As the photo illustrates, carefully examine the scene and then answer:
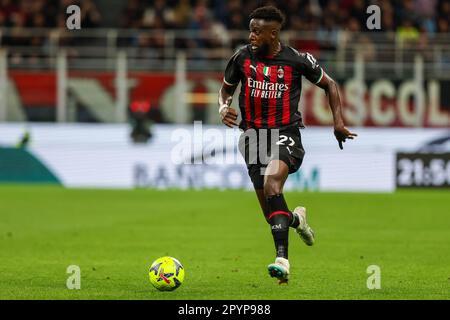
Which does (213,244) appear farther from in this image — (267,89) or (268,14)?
(268,14)

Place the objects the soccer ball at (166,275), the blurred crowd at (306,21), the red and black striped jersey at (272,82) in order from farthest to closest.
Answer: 1. the blurred crowd at (306,21)
2. the red and black striped jersey at (272,82)
3. the soccer ball at (166,275)

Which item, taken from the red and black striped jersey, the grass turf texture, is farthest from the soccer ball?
the red and black striped jersey

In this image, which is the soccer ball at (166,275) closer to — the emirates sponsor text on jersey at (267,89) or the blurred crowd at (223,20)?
the emirates sponsor text on jersey at (267,89)

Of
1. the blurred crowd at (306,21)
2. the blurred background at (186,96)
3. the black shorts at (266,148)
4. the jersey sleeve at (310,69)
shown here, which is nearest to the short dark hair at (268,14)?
the jersey sleeve at (310,69)

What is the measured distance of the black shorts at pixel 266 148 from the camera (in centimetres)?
963

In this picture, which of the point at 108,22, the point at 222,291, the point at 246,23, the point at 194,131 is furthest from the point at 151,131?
the point at 222,291

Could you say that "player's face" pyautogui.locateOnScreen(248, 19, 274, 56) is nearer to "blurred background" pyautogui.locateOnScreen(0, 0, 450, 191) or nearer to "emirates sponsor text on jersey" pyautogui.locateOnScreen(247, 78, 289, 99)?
"emirates sponsor text on jersey" pyautogui.locateOnScreen(247, 78, 289, 99)

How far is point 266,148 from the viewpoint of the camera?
381 inches

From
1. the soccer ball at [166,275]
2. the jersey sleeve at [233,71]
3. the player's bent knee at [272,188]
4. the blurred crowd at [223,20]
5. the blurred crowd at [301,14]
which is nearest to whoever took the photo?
the soccer ball at [166,275]

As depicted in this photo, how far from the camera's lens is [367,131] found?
2286 centimetres

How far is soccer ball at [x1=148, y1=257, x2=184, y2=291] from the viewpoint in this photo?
885 cm

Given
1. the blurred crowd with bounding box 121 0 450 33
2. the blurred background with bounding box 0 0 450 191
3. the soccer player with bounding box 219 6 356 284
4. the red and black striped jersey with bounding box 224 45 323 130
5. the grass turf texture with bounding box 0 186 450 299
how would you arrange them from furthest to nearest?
the blurred crowd with bounding box 121 0 450 33 → the blurred background with bounding box 0 0 450 191 → the red and black striped jersey with bounding box 224 45 323 130 → the soccer player with bounding box 219 6 356 284 → the grass turf texture with bounding box 0 186 450 299

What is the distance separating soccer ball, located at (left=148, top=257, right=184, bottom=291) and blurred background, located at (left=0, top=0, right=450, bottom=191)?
13.6 metres

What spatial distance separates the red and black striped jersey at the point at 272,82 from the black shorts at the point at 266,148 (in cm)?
7
